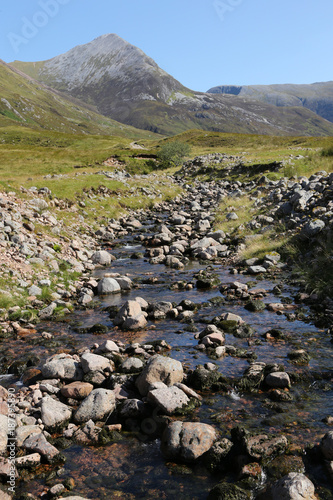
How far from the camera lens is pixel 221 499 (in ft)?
20.6

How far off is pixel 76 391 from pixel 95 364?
1.15 m

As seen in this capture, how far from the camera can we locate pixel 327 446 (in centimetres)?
702

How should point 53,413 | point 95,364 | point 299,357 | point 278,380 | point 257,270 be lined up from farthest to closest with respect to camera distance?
point 257,270 < point 299,357 < point 95,364 < point 278,380 < point 53,413

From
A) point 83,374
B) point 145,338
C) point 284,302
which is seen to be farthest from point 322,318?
point 83,374

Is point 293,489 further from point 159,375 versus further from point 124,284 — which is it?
point 124,284

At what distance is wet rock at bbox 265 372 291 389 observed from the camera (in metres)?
9.63

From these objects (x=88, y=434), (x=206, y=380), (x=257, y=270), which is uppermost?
(x=257, y=270)

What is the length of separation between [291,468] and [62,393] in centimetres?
616

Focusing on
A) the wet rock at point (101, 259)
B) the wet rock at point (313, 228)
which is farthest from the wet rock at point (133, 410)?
the wet rock at point (313, 228)

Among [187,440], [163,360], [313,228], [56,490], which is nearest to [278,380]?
[163,360]

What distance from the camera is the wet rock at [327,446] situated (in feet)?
22.8

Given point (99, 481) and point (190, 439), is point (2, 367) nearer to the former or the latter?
point (99, 481)

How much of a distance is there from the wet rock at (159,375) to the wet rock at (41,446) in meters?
2.80

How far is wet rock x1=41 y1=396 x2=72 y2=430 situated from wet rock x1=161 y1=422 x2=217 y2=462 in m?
2.59
